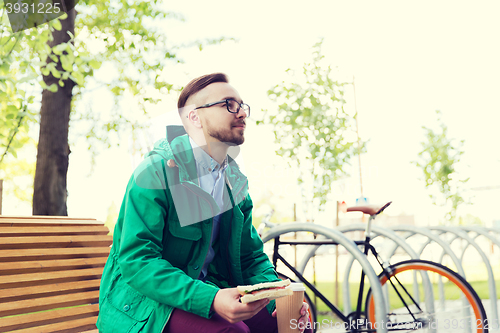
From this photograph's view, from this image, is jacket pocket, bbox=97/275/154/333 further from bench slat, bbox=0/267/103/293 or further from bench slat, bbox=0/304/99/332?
bench slat, bbox=0/267/103/293

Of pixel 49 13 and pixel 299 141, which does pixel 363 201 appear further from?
pixel 49 13

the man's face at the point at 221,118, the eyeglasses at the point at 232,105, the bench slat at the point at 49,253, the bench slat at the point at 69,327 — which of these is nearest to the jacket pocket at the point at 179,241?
the man's face at the point at 221,118

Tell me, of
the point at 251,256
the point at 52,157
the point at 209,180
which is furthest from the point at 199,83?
the point at 52,157

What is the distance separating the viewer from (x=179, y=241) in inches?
64.4

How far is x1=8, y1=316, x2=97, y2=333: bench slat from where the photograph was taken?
2236 millimetres

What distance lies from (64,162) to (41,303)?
3.66 metres

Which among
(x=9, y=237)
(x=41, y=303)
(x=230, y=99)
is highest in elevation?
(x=230, y=99)

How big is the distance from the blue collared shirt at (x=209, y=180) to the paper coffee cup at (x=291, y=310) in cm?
36

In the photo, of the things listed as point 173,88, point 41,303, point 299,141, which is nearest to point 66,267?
point 41,303

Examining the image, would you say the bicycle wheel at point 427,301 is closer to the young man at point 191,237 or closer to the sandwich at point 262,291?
the young man at point 191,237

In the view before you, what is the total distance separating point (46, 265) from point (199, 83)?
139 centimetres

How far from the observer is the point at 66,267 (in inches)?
103

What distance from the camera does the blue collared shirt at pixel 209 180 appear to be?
6.00ft

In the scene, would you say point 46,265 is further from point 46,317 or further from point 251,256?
point 251,256
